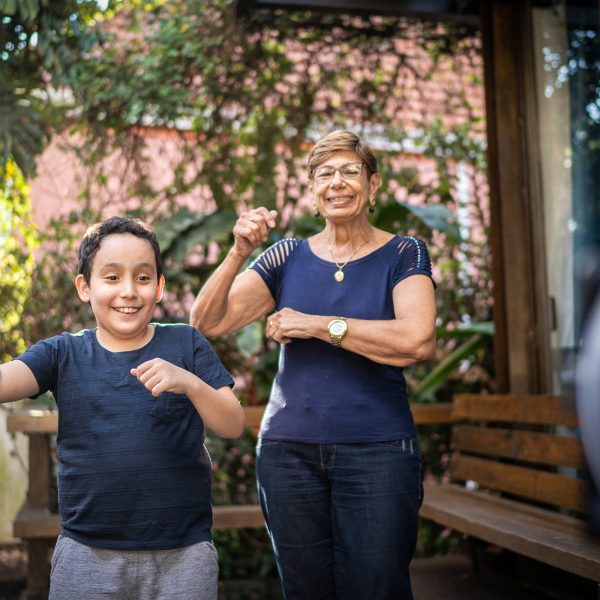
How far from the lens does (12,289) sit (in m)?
5.33

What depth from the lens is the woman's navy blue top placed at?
259cm

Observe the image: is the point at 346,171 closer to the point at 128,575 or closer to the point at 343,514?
the point at 343,514

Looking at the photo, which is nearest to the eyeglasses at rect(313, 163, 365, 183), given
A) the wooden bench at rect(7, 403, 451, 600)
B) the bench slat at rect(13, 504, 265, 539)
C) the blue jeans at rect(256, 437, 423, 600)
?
the blue jeans at rect(256, 437, 423, 600)

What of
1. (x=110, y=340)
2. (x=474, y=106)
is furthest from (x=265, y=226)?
(x=474, y=106)

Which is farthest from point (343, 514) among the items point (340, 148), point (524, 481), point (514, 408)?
point (514, 408)

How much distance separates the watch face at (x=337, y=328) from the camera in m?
2.55

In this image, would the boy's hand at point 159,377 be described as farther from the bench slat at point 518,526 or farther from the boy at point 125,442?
the bench slat at point 518,526

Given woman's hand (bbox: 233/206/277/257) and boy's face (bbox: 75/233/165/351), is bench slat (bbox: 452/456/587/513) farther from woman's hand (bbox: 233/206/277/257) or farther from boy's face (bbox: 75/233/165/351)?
boy's face (bbox: 75/233/165/351)

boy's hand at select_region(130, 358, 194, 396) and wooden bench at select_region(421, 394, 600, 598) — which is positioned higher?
boy's hand at select_region(130, 358, 194, 396)

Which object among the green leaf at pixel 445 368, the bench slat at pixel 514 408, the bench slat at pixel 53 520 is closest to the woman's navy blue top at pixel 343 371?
the bench slat at pixel 514 408

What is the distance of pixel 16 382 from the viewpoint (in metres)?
2.09

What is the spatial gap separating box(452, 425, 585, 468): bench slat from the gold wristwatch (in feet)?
4.77

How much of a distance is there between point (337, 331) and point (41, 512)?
9.14 feet

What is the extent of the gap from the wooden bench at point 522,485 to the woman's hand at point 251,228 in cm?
150
